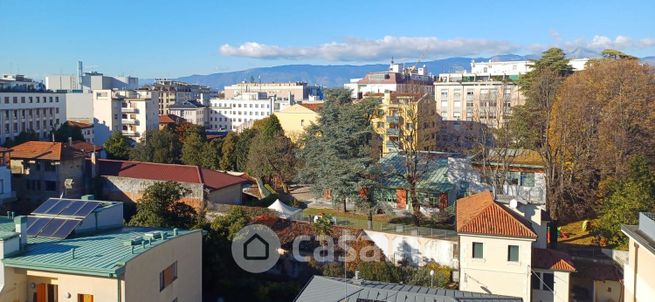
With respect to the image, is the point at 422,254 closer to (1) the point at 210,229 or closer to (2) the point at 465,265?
(2) the point at 465,265

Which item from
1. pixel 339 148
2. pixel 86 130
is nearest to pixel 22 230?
pixel 339 148

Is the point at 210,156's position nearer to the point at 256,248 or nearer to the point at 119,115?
the point at 256,248

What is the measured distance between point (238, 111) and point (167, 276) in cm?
8441

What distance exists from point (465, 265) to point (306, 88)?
4458 inches

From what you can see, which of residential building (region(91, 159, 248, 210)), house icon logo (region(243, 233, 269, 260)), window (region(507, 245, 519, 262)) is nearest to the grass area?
window (region(507, 245, 519, 262))

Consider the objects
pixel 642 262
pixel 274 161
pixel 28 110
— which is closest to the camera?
pixel 642 262

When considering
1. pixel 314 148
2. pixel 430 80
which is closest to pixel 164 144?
pixel 314 148

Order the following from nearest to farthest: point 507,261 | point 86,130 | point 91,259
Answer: point 91,259, point 507,261, point 86,130

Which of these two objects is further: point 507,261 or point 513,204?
point 513,204

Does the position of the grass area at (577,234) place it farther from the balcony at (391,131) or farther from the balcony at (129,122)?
the balcony at (129,122)

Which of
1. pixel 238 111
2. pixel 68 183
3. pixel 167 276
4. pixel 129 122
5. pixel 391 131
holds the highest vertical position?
pixel 238 111

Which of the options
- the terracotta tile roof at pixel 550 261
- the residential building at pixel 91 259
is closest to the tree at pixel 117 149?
the residential building at pixel 91 259

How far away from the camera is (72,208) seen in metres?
16.6

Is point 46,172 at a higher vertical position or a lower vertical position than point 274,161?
lower
